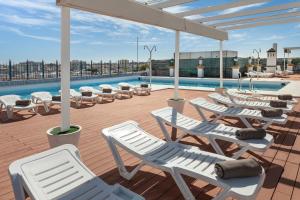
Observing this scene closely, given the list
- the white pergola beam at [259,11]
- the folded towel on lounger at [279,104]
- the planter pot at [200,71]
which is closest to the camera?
the folded towel on lounger at [279,104]

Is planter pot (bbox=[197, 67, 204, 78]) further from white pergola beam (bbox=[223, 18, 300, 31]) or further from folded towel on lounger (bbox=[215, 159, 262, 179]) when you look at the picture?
folded towel on lounger (bbox=[215, 159, 262, 179])

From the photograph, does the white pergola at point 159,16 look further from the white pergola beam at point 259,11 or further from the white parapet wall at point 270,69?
the white parapet wall at point 270,69

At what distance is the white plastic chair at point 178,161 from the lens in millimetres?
2176

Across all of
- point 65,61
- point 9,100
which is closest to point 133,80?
point 9,100

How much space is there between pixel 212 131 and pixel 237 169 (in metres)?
1.64

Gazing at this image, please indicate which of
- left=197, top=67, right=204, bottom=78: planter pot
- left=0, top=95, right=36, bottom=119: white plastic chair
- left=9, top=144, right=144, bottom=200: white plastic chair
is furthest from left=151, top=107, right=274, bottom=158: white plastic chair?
left=197, top=67, right=204, bottom=78: planter pot

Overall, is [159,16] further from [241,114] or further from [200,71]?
[200,71]

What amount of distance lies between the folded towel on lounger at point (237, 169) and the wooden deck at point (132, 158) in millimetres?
544

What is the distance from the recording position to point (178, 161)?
2.82 meters

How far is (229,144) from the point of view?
14.4ft

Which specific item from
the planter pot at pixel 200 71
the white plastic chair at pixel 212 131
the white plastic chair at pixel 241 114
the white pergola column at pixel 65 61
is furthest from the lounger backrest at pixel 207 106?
the planter pot at pixel 200 71

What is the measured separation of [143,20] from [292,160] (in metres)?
3.60

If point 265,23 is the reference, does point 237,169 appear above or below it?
below

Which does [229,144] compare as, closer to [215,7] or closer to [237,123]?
[237,123]
